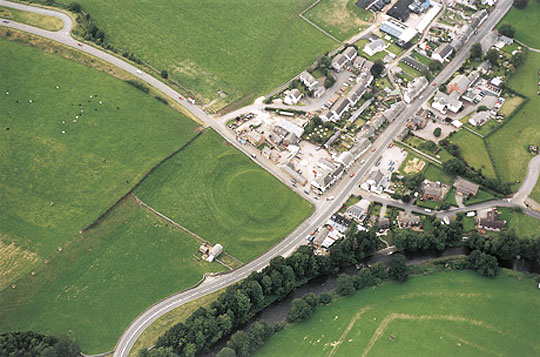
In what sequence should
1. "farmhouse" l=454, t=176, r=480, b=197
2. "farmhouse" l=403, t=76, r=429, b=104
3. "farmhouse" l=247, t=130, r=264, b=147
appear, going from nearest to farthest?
Answer: "farmhouse" l=454, t=176, r=480, b=197 < "farmhouse" l=247, t=130, r=264, b=147 < "farmhouse" l=403, t=76, r=429, b=104

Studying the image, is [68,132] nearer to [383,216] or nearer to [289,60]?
[289,60]

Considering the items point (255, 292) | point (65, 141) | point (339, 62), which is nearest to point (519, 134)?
point (339, 62)

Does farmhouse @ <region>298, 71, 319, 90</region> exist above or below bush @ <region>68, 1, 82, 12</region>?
above

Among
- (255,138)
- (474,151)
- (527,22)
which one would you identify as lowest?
(255,138)

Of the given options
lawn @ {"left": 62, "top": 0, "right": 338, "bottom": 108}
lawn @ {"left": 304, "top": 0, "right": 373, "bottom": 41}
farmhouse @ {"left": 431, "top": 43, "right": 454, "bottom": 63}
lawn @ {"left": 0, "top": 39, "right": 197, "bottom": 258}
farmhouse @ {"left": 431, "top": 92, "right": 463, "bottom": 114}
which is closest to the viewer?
lawn @ {"left": 0, "top": 39, "right": 197, "bottom": 258}

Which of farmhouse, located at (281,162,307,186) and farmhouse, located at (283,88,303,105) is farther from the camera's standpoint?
farmhouse, located at (283,88,303,105)

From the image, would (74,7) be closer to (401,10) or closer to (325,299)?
(401,10)

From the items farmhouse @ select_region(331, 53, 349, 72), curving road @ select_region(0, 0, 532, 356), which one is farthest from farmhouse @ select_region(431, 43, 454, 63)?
farmhouse @ select_region(331, 53, 349, 72)

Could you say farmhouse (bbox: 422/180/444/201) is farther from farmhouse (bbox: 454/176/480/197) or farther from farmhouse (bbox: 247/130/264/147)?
farmhouse (bbox: 247/130/264/147)
